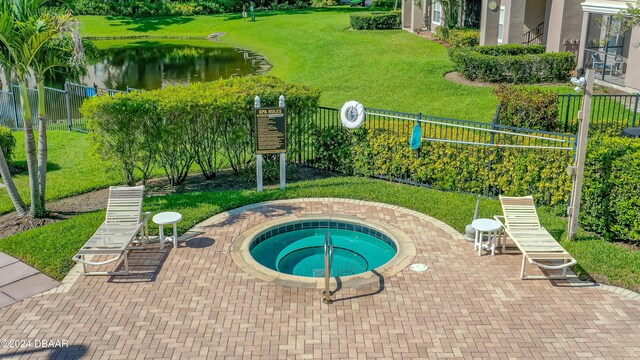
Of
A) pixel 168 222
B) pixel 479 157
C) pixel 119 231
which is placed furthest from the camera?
pixel 479 157

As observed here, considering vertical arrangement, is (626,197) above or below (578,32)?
below

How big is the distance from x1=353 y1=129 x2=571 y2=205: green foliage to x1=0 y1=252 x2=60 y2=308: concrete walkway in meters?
7.52

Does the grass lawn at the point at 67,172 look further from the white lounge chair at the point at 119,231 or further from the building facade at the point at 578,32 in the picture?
the building facade at the point at 578,32

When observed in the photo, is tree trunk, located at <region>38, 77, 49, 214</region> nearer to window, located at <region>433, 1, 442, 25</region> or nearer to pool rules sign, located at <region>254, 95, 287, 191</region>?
pool rules sign, located at <region>254, 95, 287, 191</region>

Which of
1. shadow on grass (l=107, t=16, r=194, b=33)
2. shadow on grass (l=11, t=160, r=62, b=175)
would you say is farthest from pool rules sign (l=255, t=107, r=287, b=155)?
shadow on grass (l=107, t=16, r=194, b=33)

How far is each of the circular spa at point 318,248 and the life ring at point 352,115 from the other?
3101 millimetres

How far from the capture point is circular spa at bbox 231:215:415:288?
10.1m

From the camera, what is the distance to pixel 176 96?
13781 mm

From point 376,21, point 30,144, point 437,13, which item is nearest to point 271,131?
point 30,144

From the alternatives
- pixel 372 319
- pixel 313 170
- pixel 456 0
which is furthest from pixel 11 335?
pixel 456 0

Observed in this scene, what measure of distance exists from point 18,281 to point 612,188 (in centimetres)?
1036

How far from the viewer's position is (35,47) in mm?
11727

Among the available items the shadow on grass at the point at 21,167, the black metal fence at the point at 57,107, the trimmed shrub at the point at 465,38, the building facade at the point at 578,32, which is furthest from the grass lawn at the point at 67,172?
the trimmed shrub at the point at 465,38

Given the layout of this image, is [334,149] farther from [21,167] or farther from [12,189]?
[21,167]
